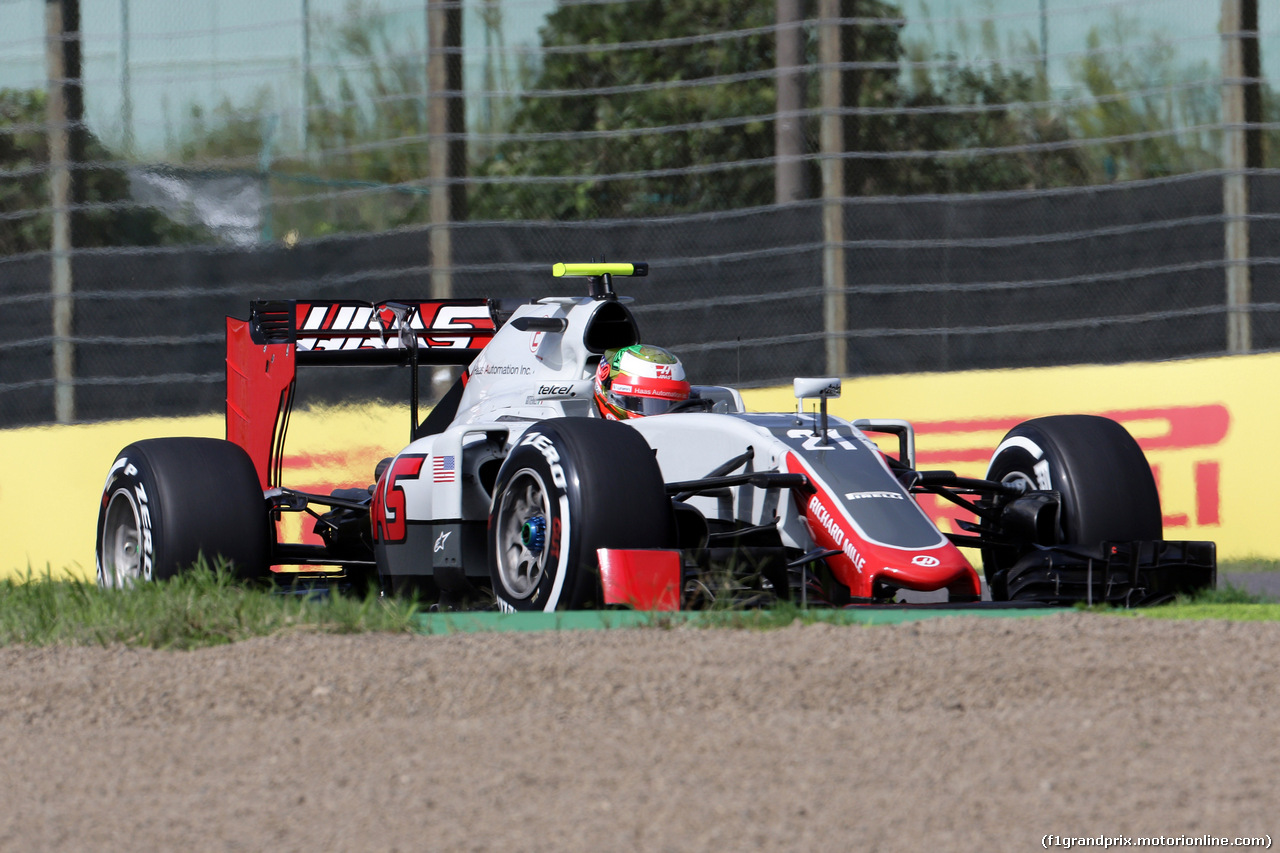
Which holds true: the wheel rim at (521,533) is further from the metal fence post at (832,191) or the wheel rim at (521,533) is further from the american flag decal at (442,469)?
the metal fence post at (832,191)

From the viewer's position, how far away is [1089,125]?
1235 centimetres

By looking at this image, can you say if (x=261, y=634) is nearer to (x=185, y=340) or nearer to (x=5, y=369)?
(x=185, y=340)

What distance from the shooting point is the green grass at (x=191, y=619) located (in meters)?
5.32

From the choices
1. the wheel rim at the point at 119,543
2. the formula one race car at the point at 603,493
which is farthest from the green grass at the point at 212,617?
the wheel rim at the point at 119,543

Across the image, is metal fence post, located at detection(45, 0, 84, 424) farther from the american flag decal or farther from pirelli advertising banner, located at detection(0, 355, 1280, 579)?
the american flag decal

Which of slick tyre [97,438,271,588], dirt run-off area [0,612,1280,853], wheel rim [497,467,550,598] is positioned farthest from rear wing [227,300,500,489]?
dirt run-off area [0,612,1280,853]

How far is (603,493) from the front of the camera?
6.12m

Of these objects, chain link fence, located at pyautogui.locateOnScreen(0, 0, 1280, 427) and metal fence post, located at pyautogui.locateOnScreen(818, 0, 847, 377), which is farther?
metal fence post, located at pyautogui.locateOnScreen(818, 0, 847, 377)

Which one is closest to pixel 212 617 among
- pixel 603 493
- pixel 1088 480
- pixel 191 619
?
pixel 191 619

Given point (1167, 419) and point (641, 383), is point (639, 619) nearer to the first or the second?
point (641, 383)

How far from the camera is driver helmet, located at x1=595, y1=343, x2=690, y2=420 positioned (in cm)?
748

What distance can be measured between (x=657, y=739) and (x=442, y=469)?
3.65m

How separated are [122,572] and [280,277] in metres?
4.51

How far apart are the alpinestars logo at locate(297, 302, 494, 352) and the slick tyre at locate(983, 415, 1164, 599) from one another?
2.80 meters
